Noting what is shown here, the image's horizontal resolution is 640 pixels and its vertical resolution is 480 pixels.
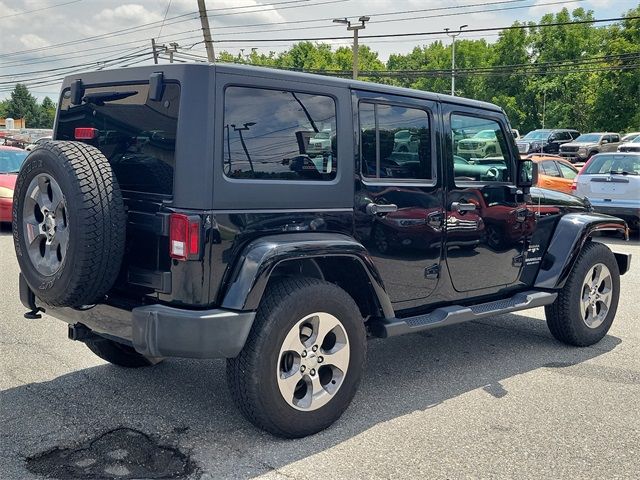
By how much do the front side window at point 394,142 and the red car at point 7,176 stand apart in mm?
8623

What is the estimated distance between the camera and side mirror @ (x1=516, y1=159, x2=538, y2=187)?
526cm

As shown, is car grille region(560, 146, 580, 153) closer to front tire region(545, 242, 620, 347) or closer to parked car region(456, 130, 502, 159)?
front tire region(545, 242, 620, 347)

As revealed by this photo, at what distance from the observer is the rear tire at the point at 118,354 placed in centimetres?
465

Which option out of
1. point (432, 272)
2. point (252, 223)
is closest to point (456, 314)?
point (432, 272)

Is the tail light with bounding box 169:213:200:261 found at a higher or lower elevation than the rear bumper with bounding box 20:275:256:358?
higher

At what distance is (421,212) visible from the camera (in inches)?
173

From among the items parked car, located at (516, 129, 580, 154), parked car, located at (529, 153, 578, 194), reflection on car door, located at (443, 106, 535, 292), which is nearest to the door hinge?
reflection on car door, located at (443, 106, 535, 292)

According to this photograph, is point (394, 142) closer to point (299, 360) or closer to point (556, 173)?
point (299, 360)

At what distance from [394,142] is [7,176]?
10.00 m

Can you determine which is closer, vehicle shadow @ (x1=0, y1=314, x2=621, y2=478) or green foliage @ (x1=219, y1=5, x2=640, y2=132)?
vehicle shadow @ (x1=0, y1=314, x2=621, y2=478)

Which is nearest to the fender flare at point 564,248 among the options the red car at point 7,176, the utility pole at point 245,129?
the utility pole at point 245,129

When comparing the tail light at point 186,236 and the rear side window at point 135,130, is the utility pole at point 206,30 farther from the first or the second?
the tail light at point 186,236

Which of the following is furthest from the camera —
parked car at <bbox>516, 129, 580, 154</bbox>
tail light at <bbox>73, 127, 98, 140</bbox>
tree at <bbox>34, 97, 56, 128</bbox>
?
tree at <bbox>34, 97, 56, 128</bbox>

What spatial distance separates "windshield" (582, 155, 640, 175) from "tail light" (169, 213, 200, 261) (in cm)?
1140
